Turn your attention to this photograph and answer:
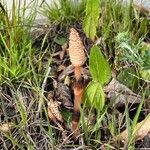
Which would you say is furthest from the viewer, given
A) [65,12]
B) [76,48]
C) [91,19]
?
[65,12]

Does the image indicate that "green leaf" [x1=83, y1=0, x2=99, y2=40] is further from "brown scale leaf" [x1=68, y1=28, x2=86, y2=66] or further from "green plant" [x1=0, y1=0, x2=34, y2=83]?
"brown scale leaf" [x1=68, y1=28, x2=86, y2=66]

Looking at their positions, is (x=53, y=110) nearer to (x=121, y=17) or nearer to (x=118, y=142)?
(x=118, y=142)

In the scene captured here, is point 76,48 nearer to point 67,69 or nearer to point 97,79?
point 97,79

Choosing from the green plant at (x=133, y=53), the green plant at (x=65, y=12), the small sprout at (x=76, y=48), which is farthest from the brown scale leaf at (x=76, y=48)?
the green plant at (x=65, y=12)

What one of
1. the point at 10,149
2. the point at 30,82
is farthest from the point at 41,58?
the point at 10,149

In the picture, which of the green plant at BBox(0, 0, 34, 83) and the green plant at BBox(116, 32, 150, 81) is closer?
the green plant at BBox(116, 32, 150, 81)

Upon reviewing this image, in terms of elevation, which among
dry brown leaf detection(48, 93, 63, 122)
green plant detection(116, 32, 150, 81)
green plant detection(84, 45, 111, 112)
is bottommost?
dry brown leaf detection(48, 93, 63, 122)

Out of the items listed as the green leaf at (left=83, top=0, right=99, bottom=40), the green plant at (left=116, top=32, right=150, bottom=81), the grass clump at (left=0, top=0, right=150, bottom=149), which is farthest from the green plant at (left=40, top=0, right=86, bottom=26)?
the green plant at (left=116, top=32, right=150, bottom=81)

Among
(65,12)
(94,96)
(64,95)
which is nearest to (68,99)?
(64,95)
